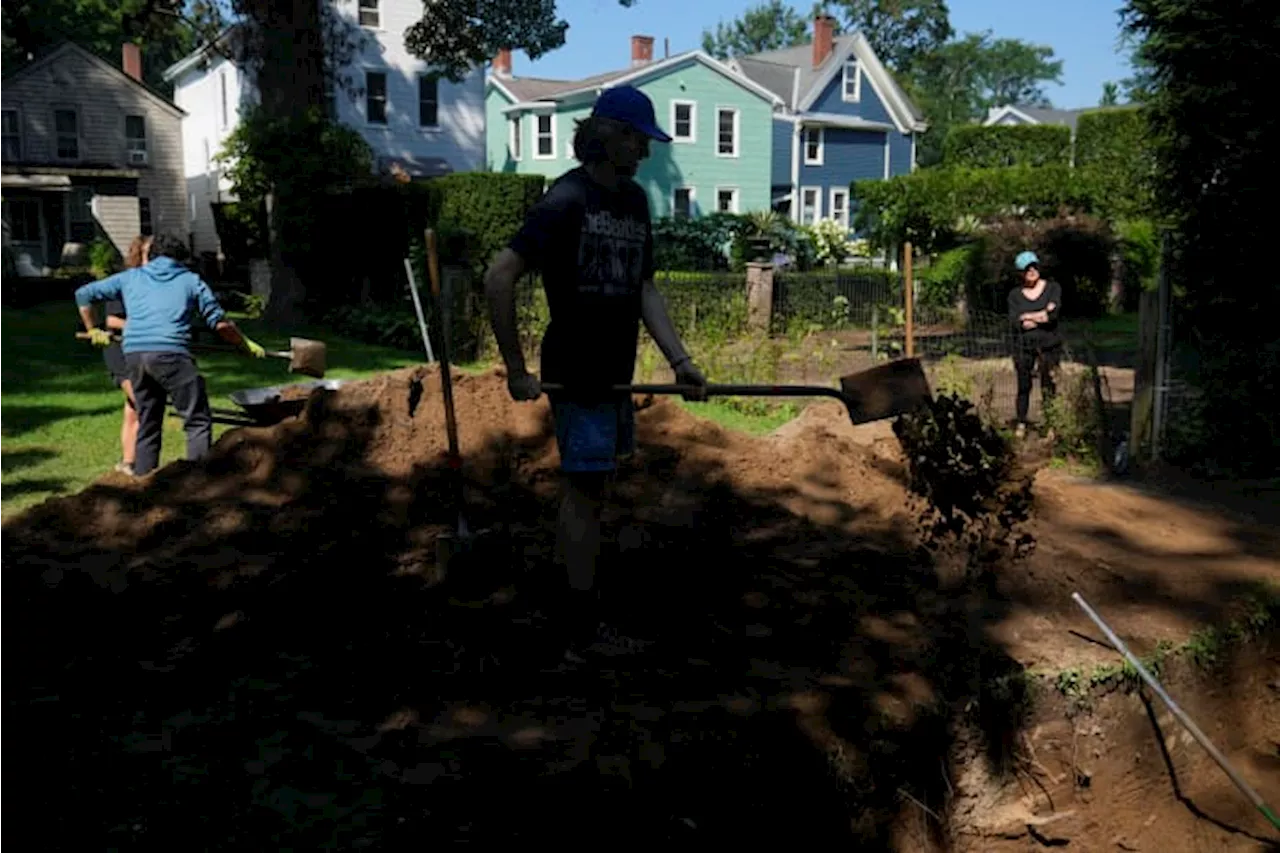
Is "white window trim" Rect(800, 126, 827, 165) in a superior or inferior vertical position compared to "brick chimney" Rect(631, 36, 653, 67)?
inferior

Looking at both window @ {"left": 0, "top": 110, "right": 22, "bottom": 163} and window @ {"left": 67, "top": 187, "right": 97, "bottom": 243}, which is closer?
window @ {"left": 67, "top": 187, "right": 97, "bottom": 243}

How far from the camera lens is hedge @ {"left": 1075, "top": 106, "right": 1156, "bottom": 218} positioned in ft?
80.1

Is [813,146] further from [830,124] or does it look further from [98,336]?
[98,336]

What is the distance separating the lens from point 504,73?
46594 millimetres

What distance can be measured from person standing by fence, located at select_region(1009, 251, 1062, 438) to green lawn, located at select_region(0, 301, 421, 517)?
6955 mm

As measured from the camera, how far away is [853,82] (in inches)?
1811

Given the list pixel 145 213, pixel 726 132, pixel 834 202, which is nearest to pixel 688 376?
pixel 726 132

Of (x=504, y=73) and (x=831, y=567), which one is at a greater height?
(x=504, y=73)

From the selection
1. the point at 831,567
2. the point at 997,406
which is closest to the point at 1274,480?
the point at 997,406

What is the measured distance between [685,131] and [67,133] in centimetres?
2042

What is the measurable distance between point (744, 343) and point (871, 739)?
9.39m

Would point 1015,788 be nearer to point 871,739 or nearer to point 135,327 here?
point 871,739

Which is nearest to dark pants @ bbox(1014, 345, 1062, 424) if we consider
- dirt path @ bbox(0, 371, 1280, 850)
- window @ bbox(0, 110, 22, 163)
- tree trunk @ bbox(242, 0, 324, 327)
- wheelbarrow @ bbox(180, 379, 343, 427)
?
dirt path @ bbox(0, 371, 1280, 850)

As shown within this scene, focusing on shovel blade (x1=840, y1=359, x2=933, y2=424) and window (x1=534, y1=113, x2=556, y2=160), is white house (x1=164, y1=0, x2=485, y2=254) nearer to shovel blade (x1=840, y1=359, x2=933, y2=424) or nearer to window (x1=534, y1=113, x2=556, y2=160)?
window (x1=534, y1=113, x2=556, y2=160)
